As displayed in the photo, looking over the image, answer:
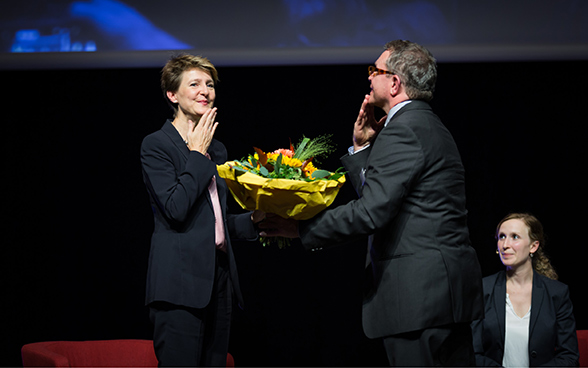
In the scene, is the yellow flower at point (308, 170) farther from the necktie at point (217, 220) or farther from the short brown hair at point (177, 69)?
the short brown hair at point (177, 69)

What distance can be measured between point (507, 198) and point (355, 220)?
2.23 meters

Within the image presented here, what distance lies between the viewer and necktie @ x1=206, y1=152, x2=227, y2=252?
7.21 ft

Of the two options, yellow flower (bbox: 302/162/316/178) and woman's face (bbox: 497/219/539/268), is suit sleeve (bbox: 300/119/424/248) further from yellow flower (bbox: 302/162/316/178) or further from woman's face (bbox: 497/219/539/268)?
woman's face (bbox: 497/219/539/268)

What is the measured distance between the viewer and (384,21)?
356 centimetres

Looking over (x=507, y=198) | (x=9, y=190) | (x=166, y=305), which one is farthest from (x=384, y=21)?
(x=9, y=190)

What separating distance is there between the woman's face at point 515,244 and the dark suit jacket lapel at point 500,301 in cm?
11

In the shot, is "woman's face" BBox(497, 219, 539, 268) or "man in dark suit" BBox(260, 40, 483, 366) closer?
"man in dark suit" BBox(260, 40, 483, 366)

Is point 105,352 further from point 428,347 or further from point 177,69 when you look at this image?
point 428,347

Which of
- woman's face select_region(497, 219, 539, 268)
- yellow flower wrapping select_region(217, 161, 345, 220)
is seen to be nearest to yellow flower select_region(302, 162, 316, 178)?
yellow flower wrapping select_region(217, 161, 345, 220)

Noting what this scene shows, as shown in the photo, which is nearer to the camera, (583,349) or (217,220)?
(217,220)

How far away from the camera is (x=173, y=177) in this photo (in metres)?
2.13

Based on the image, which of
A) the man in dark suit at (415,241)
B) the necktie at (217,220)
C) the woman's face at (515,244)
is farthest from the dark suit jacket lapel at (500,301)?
the necktie at (217,220)

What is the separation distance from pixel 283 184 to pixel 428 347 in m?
0.76

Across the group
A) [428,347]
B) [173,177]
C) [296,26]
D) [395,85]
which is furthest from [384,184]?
[296,26]
